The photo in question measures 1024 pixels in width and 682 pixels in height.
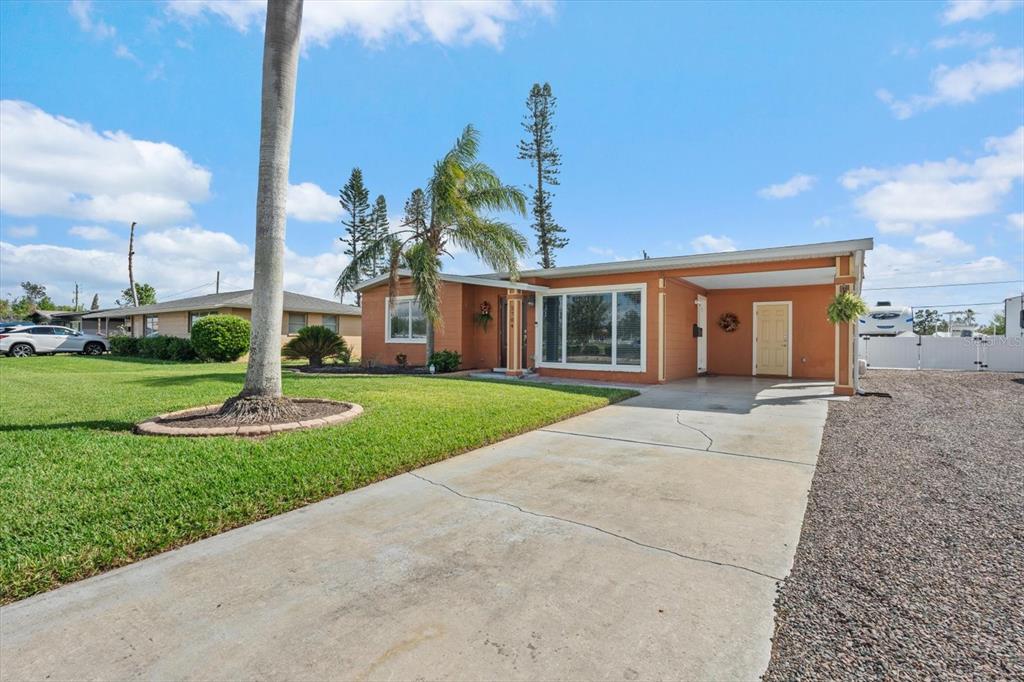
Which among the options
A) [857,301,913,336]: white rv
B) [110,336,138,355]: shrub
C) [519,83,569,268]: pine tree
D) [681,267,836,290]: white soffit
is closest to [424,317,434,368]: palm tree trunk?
[681,267,836,290]: white soffit

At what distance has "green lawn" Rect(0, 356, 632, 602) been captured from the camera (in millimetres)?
2697

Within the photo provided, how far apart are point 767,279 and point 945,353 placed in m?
10.5

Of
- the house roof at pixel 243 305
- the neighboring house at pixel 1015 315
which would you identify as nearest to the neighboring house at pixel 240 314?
the house roof at pixel 243 305

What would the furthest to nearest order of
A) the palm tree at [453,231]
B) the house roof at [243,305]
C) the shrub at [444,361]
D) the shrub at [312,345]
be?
the house roof at [243,305], the shrub at [312,345], the shrub at [444,361], the palm tree at [453,231]

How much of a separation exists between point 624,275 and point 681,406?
174 inches

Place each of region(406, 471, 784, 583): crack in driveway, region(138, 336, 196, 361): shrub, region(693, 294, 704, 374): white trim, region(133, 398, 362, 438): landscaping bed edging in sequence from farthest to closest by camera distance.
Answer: region(138, 336, 196, 361): shrub
region(693, 294, 704, 374): white trim
region(133, 398, 362, 438): landscaping bed edging
region(406, 471, 784, 583): crack in driveway

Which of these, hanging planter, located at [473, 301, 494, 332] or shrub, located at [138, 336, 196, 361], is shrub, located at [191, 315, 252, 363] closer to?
shrub, located at [138, 336, 196, 361]

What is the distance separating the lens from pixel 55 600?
2.29 metres

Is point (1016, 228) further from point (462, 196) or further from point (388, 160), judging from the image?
point (388, 160)

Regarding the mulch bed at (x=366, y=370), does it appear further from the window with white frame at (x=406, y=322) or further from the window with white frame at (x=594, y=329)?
the window with white frame at (x=594, y=329)

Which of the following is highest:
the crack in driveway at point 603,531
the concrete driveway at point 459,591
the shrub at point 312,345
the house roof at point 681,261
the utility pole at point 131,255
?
the utility pole at point 131,255

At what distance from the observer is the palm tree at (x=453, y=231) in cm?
1148

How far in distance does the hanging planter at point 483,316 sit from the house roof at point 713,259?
1046 millimetres

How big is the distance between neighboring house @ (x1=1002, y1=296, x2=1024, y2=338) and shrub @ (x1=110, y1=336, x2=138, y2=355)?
126ft
